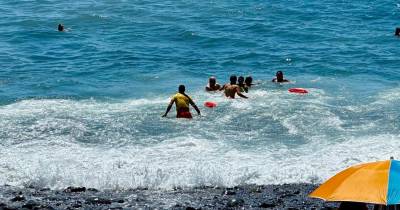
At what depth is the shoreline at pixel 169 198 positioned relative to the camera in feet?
42.0

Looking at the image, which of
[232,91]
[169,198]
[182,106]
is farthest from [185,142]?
[232,91]

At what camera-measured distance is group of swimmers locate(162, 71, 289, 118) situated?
19.8 meters

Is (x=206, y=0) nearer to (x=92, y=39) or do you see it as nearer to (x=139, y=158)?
(x=92, y=39)

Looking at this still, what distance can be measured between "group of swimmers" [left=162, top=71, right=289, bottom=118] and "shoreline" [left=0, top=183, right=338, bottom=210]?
18.5 ft

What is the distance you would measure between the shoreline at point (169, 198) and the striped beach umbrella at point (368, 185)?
14.0 ft

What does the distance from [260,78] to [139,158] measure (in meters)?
10.9

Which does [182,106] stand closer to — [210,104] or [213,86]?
[210,104]

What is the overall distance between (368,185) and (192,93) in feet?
51.4

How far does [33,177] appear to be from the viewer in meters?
→ 14.9

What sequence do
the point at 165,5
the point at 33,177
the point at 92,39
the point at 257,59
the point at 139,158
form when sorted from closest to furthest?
the point at 33,177 → the point at 139,158 → the point at 257,59 → the point at 92,39 → the point at 165,5

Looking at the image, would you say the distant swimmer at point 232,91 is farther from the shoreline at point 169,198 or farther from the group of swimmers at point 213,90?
the shoreline at point 169,198

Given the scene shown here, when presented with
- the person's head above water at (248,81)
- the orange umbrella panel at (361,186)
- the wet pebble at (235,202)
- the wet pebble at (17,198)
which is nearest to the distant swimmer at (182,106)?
the person's head above water at (248,81)

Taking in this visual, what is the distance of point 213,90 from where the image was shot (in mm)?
23156

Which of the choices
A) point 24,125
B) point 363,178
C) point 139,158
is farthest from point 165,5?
point 363,178
